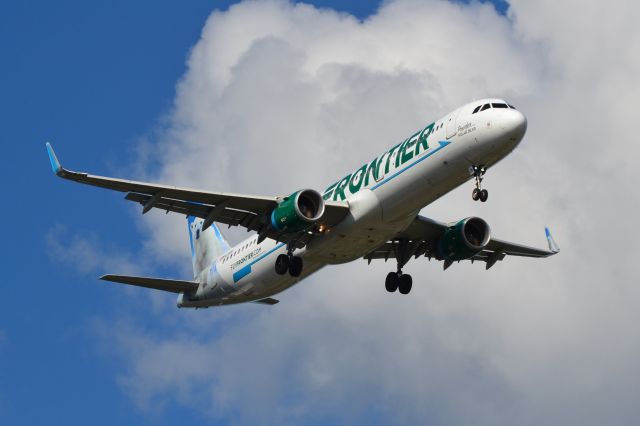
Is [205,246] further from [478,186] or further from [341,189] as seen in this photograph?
[478,186]

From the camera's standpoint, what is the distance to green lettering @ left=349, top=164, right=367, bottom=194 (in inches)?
1964

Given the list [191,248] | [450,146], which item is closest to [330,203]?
[450,146]

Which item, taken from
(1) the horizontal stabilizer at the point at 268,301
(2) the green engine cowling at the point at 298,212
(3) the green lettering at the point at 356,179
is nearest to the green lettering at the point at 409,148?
(3) the green lettering at the point at 356,179

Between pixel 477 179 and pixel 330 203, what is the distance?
615 cm

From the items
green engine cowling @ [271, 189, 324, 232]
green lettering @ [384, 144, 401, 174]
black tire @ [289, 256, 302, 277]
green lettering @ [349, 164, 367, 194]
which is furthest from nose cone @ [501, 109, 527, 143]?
black tire @ [289, 256, 302, 277]

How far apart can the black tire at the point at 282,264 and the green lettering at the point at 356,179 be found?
14.2 ft

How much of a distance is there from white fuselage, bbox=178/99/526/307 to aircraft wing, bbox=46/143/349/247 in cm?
94

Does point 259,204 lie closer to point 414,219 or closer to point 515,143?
point 414,219

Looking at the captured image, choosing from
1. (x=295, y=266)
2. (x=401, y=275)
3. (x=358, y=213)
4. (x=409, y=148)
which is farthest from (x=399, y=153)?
(x=401, y=275)

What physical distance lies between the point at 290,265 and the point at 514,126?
37.8ft

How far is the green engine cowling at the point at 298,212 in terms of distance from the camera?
49.0 m

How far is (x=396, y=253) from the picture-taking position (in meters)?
57.0

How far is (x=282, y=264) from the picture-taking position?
52.2 meters

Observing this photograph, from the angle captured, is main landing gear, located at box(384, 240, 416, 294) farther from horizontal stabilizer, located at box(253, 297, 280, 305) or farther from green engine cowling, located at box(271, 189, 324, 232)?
green engine cowling, located at box(271, 189, 324, 232)
